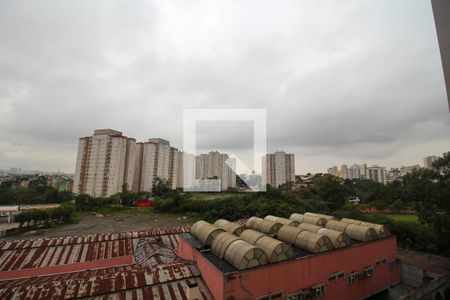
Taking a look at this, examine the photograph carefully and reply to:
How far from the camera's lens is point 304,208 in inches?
972

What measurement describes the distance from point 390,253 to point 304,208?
50.3ft

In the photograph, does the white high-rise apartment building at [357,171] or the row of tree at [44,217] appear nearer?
the row of tree at [44,217]

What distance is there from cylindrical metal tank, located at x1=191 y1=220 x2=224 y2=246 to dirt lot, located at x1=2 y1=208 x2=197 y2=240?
1456 cm

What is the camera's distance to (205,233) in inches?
361

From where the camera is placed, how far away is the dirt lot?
814 inches

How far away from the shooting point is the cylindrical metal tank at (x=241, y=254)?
650 cm

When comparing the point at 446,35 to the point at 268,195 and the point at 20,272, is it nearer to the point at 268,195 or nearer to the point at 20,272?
the point at 20,272

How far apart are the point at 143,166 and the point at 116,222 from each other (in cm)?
1782

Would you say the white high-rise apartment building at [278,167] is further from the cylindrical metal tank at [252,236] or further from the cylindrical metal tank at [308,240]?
the cylindrical metal tank at [252,236]

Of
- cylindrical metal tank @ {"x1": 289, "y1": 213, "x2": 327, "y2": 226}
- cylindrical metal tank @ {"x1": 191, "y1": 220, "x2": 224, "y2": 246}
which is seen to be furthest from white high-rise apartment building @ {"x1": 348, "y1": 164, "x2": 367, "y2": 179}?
cylindrical metal tank @ {"x1": 191, "y1": 220, "x2": 224, "y2": 246}

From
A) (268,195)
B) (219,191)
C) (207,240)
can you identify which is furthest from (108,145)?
(207,240)

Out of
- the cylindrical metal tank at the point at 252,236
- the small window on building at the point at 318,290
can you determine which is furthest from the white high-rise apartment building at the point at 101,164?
the small window on building at the point at 318,290

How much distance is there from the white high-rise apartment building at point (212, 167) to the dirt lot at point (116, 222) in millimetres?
15826

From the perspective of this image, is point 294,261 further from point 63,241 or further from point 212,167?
point 212,167
